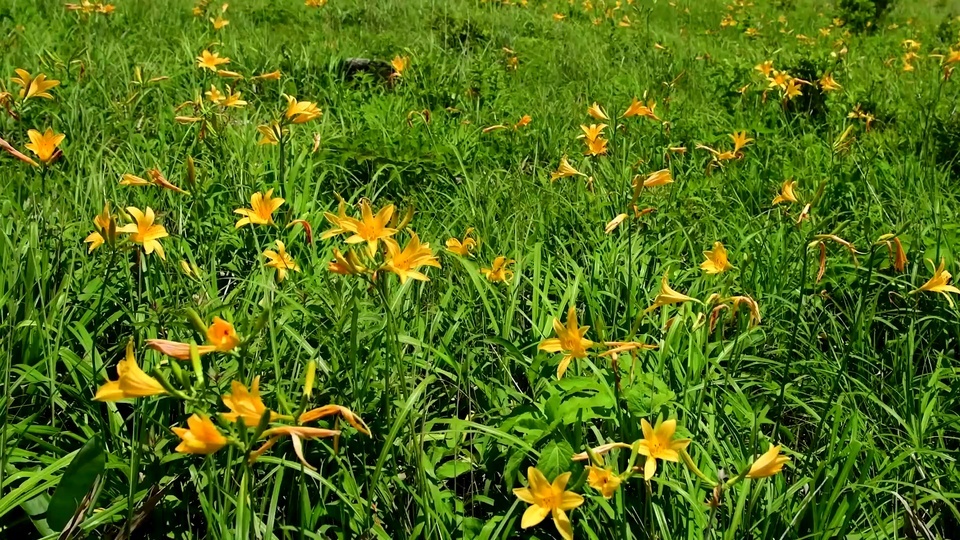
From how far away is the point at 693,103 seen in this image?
163 inches

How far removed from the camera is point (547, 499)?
1.23m

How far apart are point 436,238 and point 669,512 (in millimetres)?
1208

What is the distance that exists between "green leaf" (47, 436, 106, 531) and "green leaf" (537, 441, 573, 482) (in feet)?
2.70

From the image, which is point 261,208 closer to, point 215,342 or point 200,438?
point 215,342

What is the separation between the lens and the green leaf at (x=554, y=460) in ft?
4.66

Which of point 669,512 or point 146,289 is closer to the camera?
point 669,512

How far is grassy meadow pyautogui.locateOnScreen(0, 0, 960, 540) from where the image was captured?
4.62 ft

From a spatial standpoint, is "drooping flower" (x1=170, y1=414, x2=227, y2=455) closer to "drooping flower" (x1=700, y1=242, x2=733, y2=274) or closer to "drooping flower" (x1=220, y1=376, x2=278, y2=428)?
"drooping flower" (x1=220, y1=376, x2=278, y2=428)

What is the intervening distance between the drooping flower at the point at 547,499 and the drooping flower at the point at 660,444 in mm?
145

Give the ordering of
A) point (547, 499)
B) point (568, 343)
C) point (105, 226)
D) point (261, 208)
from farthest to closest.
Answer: point (261, 208) < point (105, 226) < point (568, 343) < point (547, 499)

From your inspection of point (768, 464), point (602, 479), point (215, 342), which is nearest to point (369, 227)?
point (215, 342)

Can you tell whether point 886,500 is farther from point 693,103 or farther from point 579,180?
point 693,103

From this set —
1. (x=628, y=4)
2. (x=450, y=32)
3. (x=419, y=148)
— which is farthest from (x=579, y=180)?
(x=628, y=4)

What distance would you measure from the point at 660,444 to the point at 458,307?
2.87 ft
